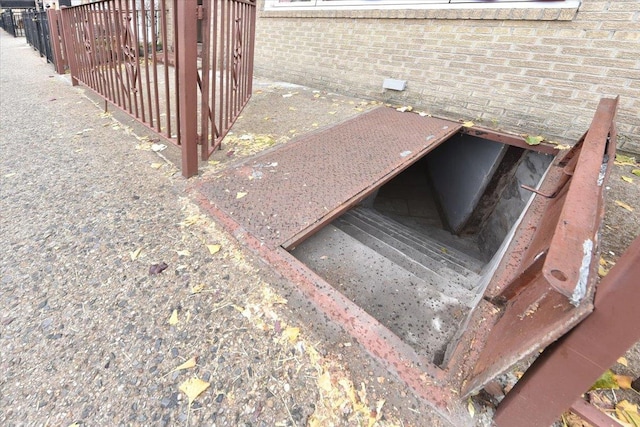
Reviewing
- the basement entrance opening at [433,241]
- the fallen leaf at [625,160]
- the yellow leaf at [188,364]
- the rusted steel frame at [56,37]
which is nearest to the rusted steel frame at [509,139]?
the basement entrance opening at [433,241]

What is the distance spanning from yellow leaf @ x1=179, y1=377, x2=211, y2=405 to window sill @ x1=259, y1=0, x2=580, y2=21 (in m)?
4.50

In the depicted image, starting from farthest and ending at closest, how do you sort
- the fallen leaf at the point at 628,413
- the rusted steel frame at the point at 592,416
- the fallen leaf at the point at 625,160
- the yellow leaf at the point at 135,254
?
the fallen leaf at the point at 625,160 < the yellow leaf at the point at 135,254 < the fallen leaf at the point at 628,413 < the rusted steel frame at the point at 592,416

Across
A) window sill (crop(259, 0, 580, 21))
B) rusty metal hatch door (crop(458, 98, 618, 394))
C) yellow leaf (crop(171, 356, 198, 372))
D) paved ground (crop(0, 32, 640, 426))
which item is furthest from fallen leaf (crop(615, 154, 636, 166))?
yellow leaf (crop(171, 356, 198, 372))

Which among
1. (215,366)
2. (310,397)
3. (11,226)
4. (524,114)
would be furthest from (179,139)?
(524,114)

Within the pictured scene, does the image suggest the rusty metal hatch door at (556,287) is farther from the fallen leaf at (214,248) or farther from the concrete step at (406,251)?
the fallen leaf at (214,248)

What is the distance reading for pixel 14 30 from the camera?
13359mm

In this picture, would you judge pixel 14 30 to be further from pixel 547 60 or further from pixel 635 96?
pixel 635 96

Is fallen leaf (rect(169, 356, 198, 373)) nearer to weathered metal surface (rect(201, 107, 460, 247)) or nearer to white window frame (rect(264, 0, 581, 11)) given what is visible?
weathered metal surface (rect(201, 107, 460, 247))

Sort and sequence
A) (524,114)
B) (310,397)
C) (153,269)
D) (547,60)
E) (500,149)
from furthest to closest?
(500,149) → (524,114) → (547,60) → (153,269) → (310,397)

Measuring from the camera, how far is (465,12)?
3.94 meters

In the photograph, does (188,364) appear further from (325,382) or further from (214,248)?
(214,248)

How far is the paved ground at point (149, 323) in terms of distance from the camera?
1.23m

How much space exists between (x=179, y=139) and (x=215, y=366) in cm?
189

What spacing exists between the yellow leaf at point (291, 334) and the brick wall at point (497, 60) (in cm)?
381
